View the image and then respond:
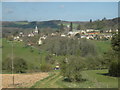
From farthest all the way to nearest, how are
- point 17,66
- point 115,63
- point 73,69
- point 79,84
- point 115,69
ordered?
point 17,66, point 115,69, point 115,63, point 73,69, point 79,84

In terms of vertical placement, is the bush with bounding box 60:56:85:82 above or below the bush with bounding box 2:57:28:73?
above

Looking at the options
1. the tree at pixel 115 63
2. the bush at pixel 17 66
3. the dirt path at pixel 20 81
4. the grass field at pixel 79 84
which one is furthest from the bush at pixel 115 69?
the bush at pixel 17 66

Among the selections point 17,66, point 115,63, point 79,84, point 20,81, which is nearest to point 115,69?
point 115,63

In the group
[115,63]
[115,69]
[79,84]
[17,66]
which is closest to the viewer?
[79,84]

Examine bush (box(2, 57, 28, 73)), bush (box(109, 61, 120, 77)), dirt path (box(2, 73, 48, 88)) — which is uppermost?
bush (box(109, 61, 120, 77))

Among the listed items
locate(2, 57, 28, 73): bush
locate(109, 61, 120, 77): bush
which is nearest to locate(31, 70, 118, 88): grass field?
locate(109, 61, 120, 77): bush

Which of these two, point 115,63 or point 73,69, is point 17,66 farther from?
point 115,63

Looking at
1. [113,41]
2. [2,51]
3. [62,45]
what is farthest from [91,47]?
[113,41]

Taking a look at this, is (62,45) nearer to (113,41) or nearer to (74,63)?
(113,41)

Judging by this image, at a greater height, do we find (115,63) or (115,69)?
(115,63)

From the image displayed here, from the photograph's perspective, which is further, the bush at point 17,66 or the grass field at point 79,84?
the bush at point 17,66

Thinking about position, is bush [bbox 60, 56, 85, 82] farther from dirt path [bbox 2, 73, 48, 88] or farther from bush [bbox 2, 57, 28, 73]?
bush [bbox 2, 57, 28, 73]

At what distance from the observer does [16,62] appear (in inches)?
1044

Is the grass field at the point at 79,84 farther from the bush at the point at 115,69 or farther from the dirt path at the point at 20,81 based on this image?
the bush at the point at 115,69
